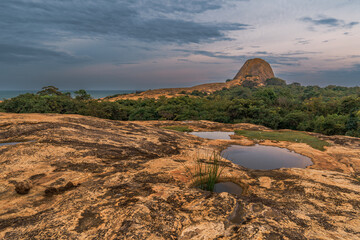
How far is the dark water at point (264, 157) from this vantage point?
9.09 metres

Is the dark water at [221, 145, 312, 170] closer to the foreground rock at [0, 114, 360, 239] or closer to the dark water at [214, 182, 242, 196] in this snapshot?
the foreground rock at [0, 114, 360, 239]

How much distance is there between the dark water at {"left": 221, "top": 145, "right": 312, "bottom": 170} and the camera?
909cm

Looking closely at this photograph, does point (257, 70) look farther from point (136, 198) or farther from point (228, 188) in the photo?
point (136, 198)

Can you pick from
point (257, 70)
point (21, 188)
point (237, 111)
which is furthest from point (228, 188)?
point (257, 70)

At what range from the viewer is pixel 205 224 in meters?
3.15

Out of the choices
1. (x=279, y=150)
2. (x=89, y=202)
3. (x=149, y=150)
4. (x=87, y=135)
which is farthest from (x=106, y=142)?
(x=279, y=150)

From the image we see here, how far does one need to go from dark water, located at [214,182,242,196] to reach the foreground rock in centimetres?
39

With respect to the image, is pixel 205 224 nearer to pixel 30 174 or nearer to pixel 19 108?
pixel 30 174

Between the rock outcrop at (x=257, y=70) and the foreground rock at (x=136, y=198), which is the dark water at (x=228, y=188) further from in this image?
the rock outcrop at (x=257, y=70)

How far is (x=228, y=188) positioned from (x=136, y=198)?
10.6 feet

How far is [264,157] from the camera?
10234mm

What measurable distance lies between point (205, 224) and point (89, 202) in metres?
2.37

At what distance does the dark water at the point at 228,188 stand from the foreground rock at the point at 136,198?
A: 1.28ft

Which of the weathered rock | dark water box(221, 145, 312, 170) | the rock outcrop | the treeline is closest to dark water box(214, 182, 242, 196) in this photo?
dark water box(221, 145, 312, 170)
